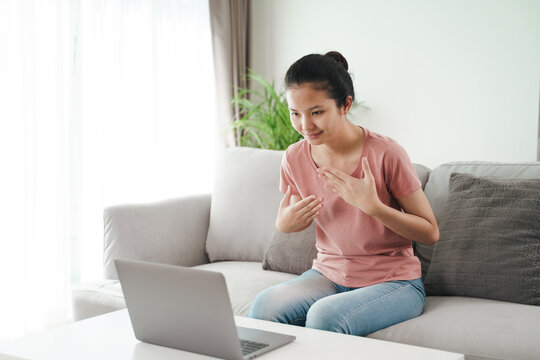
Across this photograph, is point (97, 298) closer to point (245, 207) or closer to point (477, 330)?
point (245, 207)

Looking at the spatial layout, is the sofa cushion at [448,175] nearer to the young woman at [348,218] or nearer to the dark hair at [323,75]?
the young woman at [348,218]

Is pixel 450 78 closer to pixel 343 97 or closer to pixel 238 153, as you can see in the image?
pixel 238 153

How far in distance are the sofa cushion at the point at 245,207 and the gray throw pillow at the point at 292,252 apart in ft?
0.58

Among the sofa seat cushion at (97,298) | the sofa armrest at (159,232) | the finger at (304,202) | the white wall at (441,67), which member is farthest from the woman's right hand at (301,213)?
the white wall at (441,67)

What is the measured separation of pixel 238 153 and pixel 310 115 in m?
1.09

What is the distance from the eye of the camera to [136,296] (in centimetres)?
133

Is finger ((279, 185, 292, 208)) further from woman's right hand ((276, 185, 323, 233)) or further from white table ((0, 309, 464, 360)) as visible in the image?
white table ((0, 309, 464, 360))

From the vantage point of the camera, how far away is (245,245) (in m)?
2.60

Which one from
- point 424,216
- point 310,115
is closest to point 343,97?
point 310,115

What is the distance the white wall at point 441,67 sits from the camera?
Result: 10.4 feet

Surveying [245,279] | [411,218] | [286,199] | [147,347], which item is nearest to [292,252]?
[245,279]

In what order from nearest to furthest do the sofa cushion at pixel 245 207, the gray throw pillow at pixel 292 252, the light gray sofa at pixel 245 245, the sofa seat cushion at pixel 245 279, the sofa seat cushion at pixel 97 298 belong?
the light gray sofa at pixel 245 245
the sofa seat cushion at pixel 245 279
the sofa seat cushion at pixel 97 298
the gray throw pillow at pixel 292 252
the sofa cushion at pixel 245 207

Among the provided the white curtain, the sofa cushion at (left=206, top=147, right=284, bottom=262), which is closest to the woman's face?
the sofa cushion at (left=206, top=147, right=284, bottom=262)

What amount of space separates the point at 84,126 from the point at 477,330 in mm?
2264
